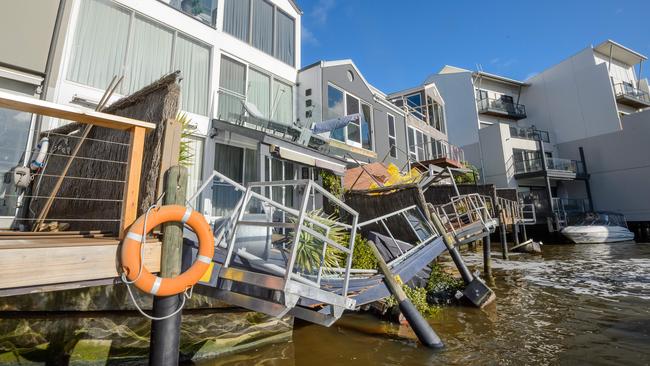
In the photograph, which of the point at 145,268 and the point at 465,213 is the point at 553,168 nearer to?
the point at 465,213

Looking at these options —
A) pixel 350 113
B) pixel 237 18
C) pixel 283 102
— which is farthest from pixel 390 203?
pixel 237 18

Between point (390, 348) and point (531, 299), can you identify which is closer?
point (390, 348)

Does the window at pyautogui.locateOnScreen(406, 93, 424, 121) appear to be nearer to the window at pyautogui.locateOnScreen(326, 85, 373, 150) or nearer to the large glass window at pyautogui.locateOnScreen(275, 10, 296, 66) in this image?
the window at pyautogui.locateOnScreen(326, 85, 373, 150)

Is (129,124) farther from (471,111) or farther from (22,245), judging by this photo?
(471,111)

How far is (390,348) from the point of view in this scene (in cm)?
558

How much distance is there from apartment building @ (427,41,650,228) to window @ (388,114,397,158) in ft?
51.7

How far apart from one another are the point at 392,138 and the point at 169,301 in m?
17.2

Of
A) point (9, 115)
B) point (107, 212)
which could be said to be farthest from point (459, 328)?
point (9, 115)

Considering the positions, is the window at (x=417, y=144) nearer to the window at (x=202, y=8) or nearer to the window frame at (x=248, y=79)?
the window frame at (x=248, y=79)

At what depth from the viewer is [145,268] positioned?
3.11 meters

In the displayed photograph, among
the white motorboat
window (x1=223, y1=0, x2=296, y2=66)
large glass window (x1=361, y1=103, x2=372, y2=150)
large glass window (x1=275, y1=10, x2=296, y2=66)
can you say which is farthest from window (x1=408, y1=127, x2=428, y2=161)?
the white motorboat

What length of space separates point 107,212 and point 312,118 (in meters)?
9.06

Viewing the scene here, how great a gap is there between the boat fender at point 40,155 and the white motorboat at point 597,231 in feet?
95.9

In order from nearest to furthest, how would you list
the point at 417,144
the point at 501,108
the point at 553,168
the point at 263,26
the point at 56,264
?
the point at 56,264, the point at 263,26, the point at 417,144, the point at 553,168, the point at 501,108
